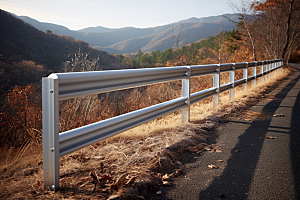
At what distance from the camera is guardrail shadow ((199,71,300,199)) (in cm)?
225

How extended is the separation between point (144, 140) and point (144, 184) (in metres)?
1.41

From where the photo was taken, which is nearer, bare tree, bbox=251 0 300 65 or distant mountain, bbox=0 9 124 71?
bare tree, bbox=251 0 300 65

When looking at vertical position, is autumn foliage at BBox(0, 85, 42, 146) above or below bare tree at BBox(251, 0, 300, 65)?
below

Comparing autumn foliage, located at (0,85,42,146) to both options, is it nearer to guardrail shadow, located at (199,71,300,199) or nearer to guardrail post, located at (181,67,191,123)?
guardrail shadow, located at (199,71,300,199)

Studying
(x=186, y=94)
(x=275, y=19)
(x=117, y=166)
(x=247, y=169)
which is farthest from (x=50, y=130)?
(x=275, y=19)

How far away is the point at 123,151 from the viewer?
10.2 feet

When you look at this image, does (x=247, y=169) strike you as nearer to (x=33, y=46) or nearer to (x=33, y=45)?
(x=33, y=46)

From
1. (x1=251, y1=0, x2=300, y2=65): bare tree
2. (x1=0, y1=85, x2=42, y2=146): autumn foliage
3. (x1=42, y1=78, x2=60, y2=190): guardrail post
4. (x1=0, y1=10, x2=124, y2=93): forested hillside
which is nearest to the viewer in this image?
(x1=42, y1=78, x2=60, y2=190): guardrail post

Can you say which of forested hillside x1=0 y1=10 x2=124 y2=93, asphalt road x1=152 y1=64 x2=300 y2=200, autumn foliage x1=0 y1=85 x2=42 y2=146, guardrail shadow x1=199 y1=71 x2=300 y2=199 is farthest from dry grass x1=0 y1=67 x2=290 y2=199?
forested hillside x1=0 y1=10 x2=124 y2=93

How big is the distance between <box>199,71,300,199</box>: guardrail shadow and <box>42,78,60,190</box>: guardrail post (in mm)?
1319

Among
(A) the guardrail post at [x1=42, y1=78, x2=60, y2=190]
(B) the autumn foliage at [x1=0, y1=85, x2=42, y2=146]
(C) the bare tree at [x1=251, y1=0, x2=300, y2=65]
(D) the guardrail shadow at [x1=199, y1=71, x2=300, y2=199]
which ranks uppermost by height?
(C) the bare tree at [x1=251, y1=0, x2=300, y2=65]

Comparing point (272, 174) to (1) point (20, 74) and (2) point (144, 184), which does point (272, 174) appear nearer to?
(2) point (144, 184)

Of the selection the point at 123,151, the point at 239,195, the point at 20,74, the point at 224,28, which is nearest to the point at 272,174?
the point at 239,195

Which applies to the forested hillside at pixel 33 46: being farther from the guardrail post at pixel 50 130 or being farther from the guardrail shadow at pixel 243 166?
the guardrail post at pixel 50 130
